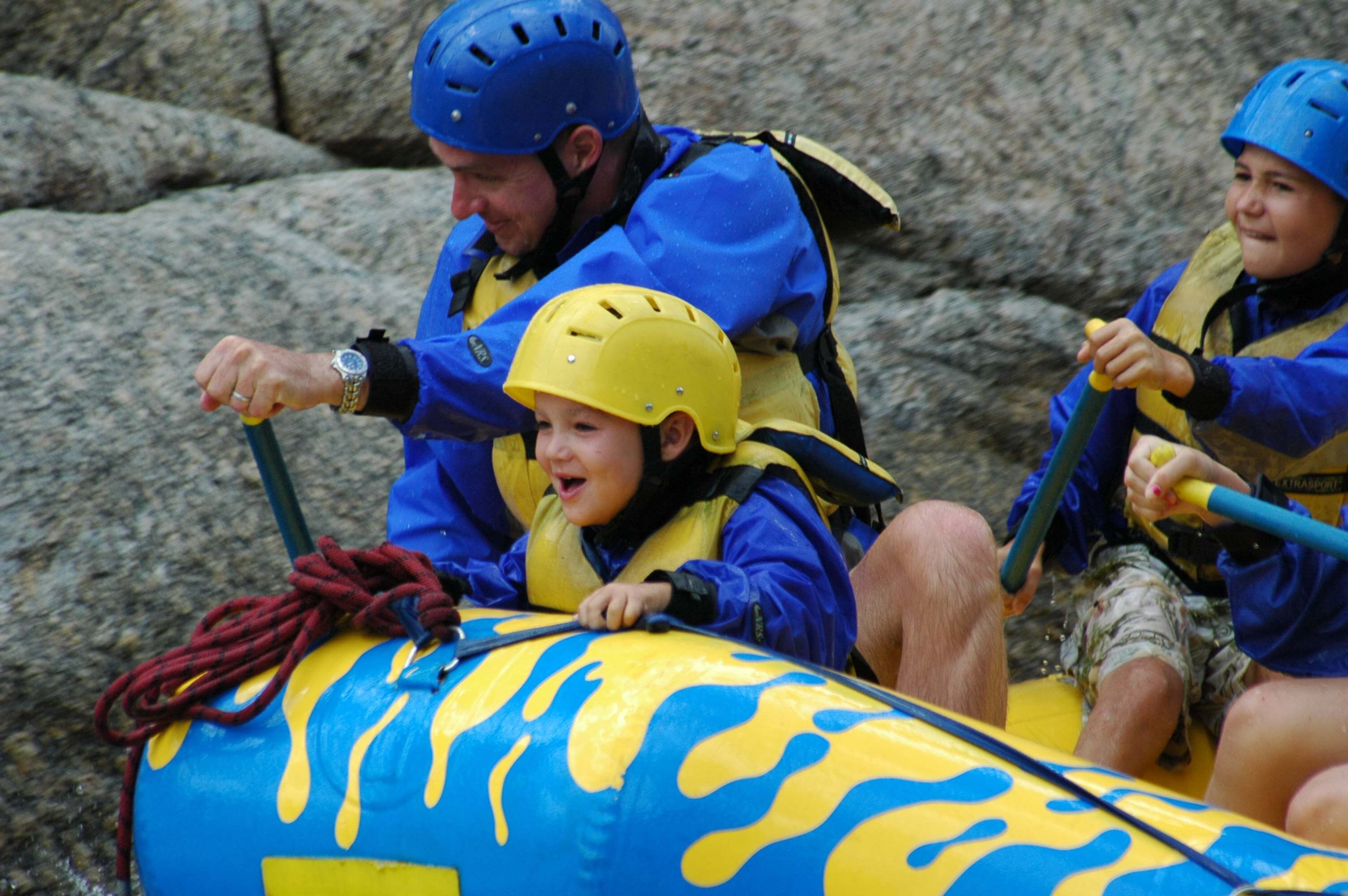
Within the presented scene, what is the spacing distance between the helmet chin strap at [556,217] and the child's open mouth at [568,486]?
56 cm

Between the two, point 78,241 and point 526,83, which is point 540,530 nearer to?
point 526,83

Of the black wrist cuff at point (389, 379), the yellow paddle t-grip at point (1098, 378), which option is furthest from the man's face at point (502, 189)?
the yellow paddle t-grip at point (1098, 378)

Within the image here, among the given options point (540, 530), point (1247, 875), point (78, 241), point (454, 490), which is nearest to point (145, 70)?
point (78, 241)

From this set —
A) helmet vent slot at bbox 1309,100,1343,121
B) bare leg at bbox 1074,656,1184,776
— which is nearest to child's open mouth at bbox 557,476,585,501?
bare leg at bbox 1074,656,1184,776

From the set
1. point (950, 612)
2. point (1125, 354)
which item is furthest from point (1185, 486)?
point (950, 612)

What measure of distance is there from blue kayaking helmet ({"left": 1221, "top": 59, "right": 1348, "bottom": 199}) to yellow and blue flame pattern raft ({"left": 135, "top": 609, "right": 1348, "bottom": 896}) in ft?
4.53

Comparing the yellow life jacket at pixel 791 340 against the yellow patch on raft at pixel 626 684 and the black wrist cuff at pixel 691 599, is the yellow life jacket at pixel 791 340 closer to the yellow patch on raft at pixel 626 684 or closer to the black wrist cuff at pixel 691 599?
the black wrist cuff at pixel 691 599

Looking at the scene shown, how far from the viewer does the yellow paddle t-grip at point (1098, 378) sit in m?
2.28

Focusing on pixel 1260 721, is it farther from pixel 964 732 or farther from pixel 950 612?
pixel 964 732

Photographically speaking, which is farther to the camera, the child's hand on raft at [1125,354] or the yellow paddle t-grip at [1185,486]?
the child's hand on raft at [1125,354]

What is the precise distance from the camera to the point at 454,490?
2812 mm

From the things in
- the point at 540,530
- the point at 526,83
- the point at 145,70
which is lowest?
the point at 540,530

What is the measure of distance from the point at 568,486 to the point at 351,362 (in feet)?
1.19

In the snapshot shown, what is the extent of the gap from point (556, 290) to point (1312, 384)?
48.7 inches
